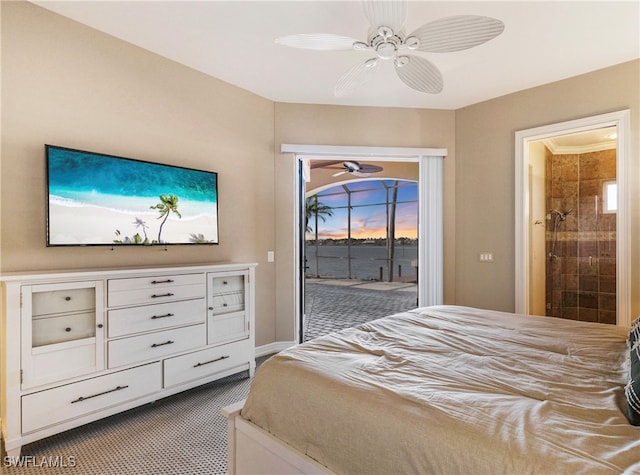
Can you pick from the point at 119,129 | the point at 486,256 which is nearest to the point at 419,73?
the point at 119,129

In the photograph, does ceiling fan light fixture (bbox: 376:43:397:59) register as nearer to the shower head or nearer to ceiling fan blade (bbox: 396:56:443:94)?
ceiling fan blade (bbox: 396:56:443:94)

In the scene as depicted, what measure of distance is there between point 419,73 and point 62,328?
2815 mm

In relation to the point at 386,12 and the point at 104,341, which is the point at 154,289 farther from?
the point at 386,12

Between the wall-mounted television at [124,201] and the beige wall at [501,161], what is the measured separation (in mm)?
2910

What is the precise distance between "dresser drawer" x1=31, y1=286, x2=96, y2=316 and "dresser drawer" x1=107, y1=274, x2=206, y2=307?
12cm

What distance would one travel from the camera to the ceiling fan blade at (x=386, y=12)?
5.82 ft

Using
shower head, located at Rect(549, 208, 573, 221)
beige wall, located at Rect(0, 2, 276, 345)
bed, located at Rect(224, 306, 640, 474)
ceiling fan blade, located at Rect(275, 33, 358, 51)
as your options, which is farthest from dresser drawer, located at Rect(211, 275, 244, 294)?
shower head, located at Rect(549, 208, 573, 221)

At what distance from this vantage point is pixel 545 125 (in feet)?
12.0

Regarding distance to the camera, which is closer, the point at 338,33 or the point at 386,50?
the point at 386,50

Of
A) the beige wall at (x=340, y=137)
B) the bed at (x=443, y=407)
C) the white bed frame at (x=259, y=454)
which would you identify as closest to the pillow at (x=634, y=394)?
the bed at (x=443, y=407)

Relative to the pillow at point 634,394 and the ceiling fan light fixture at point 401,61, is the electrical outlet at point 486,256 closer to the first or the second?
the ceiling fan light fixture at point 401,61

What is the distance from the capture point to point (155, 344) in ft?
8.45

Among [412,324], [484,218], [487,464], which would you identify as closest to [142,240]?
[412,324]

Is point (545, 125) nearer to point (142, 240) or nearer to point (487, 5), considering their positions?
point (487, 5)
